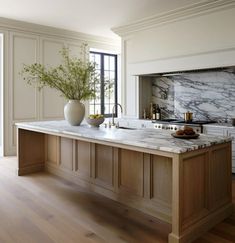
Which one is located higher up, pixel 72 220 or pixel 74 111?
pixel 74 111

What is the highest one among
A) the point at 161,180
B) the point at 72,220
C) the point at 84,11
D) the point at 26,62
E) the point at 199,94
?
the point at 84,11

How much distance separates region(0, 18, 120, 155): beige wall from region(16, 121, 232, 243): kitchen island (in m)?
2.01

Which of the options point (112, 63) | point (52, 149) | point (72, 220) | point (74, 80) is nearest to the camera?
point (72, 220)

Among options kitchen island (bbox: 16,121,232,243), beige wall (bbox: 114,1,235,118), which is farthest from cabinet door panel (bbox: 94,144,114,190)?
beige wall (bbox: 114,1,235,118)

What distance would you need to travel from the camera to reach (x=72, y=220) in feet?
8.45

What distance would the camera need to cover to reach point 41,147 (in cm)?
440

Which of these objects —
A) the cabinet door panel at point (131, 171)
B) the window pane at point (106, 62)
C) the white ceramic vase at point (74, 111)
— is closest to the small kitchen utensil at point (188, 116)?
the white ceramic vase at point (74, 111)

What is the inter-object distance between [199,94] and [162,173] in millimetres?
2881

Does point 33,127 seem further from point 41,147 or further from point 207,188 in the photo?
point 207,188

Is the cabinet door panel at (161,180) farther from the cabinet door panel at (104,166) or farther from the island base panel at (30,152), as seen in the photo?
the island base panel at (30,152)

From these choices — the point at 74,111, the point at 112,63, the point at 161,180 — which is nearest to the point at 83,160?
the point at 74,111

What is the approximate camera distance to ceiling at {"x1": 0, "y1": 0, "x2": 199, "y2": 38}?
4438mm

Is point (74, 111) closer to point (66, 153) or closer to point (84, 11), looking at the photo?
point (66, 153)

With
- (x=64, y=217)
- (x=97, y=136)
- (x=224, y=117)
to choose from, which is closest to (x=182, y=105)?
(x=224, y=117)
